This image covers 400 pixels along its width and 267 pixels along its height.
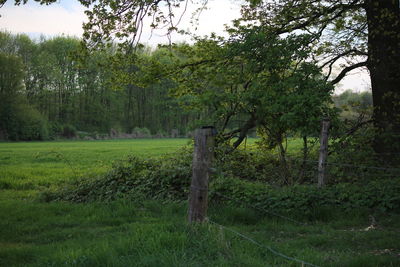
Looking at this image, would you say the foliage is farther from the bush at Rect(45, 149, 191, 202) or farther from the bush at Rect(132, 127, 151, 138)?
the bush at Rect(132, 127, 151, 138)

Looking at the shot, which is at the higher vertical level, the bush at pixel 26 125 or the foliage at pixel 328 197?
the bush at pixel 26 125

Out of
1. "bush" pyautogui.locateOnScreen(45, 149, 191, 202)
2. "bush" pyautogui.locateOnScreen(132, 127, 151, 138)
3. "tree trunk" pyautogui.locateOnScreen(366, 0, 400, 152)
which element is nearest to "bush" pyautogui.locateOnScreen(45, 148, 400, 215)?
"bush" pyautogui.locateOnScreen(45, 149, 191, 202)

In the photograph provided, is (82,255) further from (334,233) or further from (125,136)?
(125,136)

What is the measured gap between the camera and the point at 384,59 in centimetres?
1148

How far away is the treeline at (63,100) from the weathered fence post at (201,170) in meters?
47.2

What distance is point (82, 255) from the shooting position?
509 cm

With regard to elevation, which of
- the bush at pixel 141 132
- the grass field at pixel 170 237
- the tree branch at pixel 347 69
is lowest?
the grass field at pixel 170 237

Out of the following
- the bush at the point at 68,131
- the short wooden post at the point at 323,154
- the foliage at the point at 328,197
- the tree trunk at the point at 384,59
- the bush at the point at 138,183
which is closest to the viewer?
the foliage at the point at 328,197

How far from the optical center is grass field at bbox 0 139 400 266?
16.3 ft

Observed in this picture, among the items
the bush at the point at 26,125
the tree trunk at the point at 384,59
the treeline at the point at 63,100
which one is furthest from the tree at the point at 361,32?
the bush at the point at 26,125

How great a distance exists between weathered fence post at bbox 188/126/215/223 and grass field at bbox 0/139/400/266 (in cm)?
26

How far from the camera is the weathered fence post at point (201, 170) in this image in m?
5.59

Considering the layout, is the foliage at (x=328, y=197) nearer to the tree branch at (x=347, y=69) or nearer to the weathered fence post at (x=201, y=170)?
the weathered fence post at (x=201, y=170)

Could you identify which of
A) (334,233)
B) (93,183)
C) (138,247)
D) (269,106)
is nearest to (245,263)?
(138,247)
